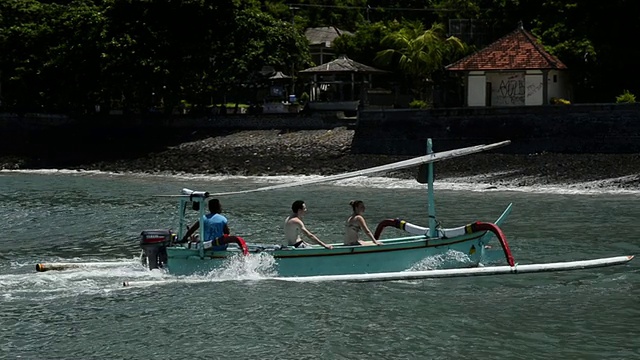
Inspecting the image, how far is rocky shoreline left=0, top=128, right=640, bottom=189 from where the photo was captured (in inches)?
1652

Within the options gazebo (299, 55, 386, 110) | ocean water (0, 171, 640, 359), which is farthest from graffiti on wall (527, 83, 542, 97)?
ocean water (0, 171, 640, 359)

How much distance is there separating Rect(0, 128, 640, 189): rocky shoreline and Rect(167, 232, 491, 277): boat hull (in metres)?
20.7

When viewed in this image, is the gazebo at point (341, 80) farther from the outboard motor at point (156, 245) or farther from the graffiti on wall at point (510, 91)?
the outboard motor at point (156, 245)

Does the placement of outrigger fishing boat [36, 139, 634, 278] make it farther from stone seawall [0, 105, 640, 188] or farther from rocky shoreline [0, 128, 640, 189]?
stone seawall [0, 105, 640, 188]

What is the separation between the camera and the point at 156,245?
838 inches

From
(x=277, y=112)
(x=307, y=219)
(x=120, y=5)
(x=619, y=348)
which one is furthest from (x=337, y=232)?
(x=120, y=5)

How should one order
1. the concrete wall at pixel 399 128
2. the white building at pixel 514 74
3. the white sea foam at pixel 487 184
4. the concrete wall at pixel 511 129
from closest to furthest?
the white sea foam at pixel 487 184 < the concrete wall at pixel 511 129 < the concrete wall at pixel 399 128 < the white building at pixel 514 74

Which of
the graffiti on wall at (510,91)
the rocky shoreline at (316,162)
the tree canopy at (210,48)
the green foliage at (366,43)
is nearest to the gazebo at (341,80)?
the tree canopy at (210,48)

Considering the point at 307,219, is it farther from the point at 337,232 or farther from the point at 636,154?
the point at 636,154

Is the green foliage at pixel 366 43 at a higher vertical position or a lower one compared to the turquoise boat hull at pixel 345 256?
higher

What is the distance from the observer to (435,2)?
78.4 metres

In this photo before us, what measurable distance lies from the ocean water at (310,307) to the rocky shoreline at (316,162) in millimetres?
10818

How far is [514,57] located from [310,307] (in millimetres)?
36103

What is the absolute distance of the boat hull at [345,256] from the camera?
20516mm
